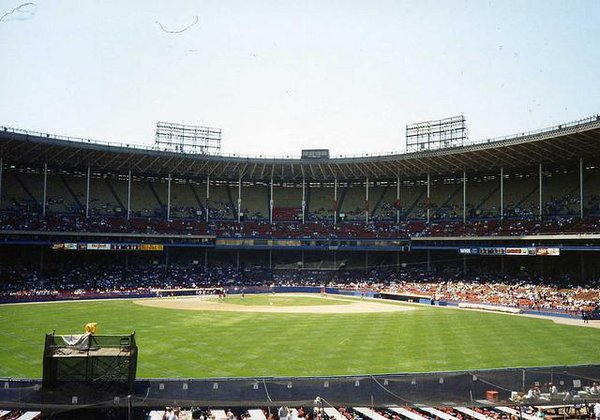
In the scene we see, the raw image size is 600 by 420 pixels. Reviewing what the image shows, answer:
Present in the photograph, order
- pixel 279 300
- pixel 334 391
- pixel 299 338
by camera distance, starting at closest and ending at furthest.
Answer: pixel 334 391, pixel 299 338, pixel 279 300

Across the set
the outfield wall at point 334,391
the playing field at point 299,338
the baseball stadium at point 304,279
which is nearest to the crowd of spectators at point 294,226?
the baseball stadium at point 304,279

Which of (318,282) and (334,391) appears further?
(318,282)

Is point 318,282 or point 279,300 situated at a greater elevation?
point 318,282

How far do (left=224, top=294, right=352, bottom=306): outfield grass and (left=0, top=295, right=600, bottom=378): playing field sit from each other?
4.16 meters

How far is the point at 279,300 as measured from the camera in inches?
2453

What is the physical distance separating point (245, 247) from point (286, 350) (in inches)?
1992

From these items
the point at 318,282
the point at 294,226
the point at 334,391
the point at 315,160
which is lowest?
the point at 318,282

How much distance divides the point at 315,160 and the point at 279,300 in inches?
1014

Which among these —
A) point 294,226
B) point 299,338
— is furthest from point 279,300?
point 299,338

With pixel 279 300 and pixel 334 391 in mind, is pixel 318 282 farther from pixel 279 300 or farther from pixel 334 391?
pixel 334 391

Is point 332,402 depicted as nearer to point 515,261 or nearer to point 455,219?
point 515,261

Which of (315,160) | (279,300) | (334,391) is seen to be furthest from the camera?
(315,160)

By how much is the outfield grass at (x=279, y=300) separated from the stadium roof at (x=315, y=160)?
870 inches

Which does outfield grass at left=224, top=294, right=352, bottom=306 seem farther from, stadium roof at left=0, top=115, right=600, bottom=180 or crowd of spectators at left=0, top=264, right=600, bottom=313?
stadium roof at left=0, top=115, right=600, bottom=180
